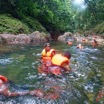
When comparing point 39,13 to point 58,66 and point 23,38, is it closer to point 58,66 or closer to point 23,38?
point 23,38

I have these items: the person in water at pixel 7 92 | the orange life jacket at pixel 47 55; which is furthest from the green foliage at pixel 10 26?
the person in water at pixel 7 92

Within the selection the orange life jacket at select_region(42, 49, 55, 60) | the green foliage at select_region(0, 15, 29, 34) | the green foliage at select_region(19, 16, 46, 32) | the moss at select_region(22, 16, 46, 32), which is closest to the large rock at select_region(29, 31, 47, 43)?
the green foliage at select_region(0, 15, 29, 34)

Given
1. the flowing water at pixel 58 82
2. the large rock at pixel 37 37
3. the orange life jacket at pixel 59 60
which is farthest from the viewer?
the large rock at pixel 37 37

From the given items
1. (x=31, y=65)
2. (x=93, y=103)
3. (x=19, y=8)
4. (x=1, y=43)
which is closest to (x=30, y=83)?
(x=93, y=103)

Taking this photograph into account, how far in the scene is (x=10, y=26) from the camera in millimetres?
25953

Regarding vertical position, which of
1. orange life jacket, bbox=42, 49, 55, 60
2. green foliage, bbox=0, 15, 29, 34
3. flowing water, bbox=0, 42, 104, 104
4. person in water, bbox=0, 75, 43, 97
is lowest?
flowing water, bbox=0, 42, 104, 104

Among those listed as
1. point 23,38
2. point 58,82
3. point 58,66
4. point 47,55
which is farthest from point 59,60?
point 23,38

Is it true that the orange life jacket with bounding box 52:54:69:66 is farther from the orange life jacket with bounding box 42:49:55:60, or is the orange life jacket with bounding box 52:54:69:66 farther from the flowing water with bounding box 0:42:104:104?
the orange life jacket with bounding box 42:49:55:60

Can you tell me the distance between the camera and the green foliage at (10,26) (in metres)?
25.4

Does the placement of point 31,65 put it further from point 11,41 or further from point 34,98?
point 11,41

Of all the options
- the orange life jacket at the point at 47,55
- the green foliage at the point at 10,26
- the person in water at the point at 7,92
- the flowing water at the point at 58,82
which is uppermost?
the green foliage at the point at 10,26

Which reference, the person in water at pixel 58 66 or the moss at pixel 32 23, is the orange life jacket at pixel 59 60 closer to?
the person in water at pixel 58 66

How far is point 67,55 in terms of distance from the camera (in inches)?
438

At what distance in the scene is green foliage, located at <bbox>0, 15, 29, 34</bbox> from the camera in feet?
83.3
